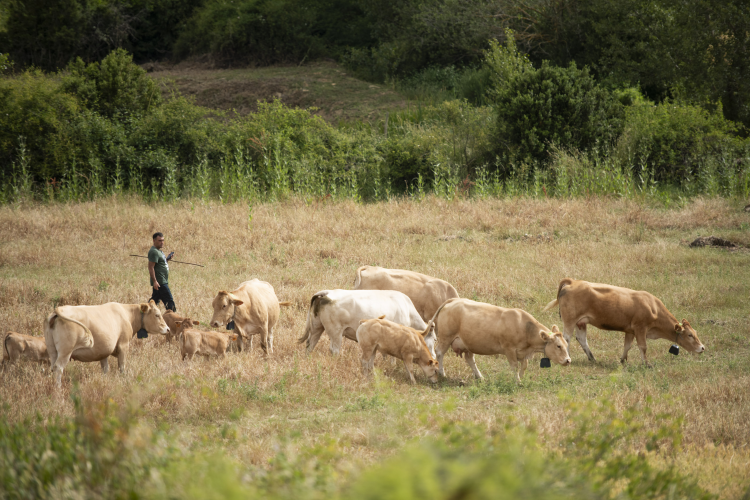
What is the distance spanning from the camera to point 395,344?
28.6 feet

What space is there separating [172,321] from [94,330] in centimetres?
211

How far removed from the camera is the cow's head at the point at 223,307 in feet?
31.3

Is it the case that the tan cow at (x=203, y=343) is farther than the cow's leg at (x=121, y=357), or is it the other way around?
the tan cow at (x=203, y=343)

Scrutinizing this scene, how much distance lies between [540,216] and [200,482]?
16.8 meters

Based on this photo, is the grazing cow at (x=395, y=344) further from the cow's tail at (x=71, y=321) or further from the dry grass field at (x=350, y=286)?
the cow's tail at (x=71, y=321)

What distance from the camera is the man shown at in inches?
443

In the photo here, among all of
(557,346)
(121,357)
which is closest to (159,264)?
→ (121,357)

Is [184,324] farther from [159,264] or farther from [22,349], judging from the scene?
[22,349]

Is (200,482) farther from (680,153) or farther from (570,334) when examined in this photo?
(680,153)

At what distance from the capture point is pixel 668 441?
6.67 metres

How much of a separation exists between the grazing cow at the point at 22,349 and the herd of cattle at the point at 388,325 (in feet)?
0.04

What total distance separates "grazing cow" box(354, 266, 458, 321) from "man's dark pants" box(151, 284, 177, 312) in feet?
10.9

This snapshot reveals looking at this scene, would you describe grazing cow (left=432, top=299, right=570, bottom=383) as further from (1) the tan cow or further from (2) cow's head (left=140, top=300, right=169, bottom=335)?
(2) cow's head (left=140, top=300, right=169, bottom=335)

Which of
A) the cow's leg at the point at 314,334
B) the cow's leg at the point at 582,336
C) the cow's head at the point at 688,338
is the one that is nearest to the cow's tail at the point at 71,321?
the cow's leg at the point at 314,334
